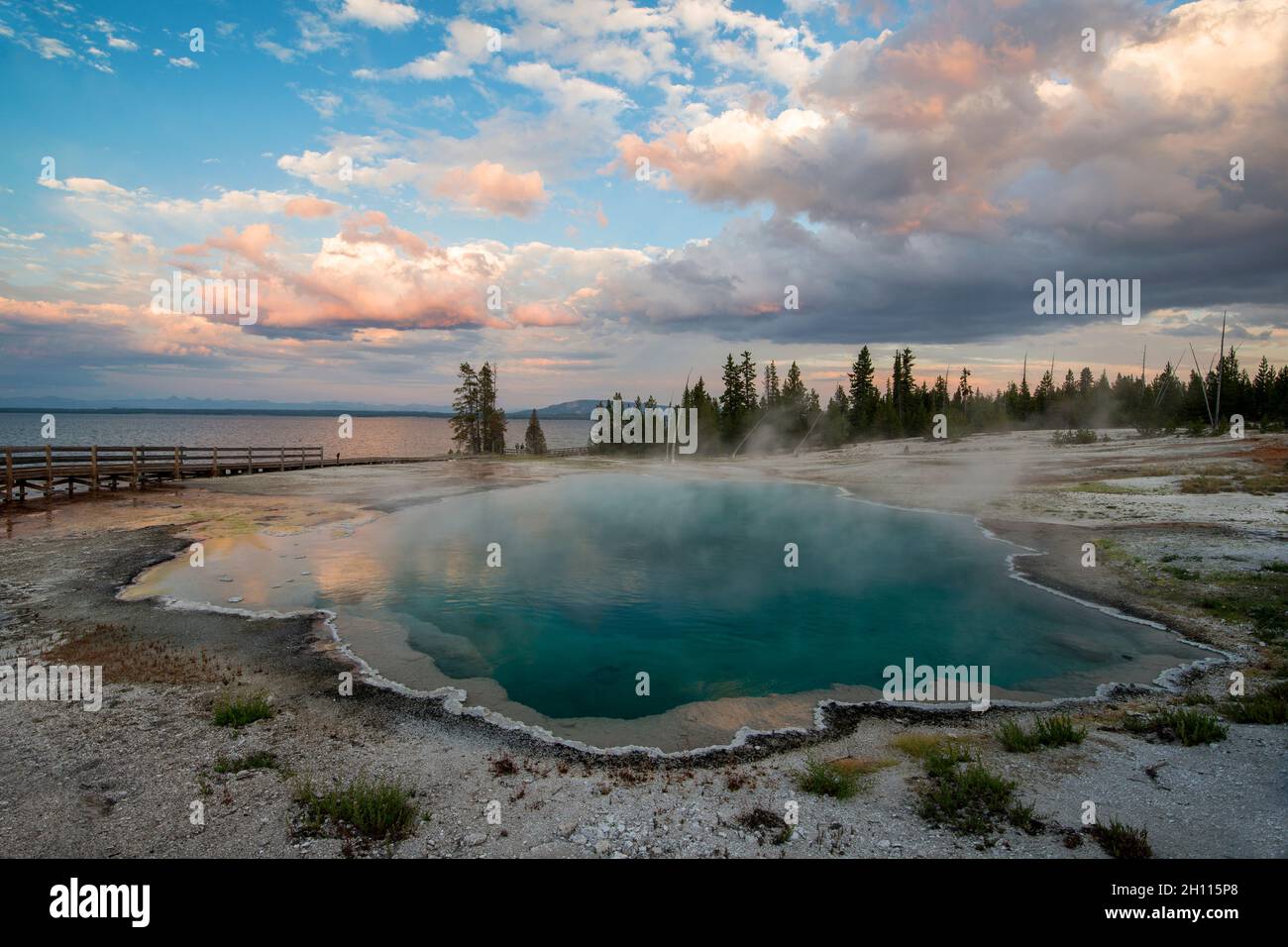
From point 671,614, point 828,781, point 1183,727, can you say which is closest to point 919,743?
point 828,781

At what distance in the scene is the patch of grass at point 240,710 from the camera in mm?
10516

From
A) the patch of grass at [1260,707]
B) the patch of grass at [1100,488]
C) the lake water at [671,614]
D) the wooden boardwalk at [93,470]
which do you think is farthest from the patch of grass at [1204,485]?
the wooden boardwalk at [93,470]

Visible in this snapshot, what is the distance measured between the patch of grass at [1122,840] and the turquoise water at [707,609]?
23.6 ft

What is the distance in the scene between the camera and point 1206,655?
1459 centimetres

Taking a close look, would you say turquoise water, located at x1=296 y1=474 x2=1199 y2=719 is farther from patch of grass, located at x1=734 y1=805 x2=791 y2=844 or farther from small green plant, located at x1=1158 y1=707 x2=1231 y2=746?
patch of grass, located at x1=734 y1=805 x2=791 y2=844

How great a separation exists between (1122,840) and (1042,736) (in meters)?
3.29

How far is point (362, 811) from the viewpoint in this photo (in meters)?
7.71

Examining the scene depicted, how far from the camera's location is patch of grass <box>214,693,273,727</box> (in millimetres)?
10516

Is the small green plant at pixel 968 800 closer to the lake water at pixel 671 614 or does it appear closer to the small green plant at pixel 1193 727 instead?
the small green plant at pixel 1193 727

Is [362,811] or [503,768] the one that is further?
[503,768]

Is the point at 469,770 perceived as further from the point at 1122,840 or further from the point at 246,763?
the point at 1122,840

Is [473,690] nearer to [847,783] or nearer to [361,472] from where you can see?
[847,783]

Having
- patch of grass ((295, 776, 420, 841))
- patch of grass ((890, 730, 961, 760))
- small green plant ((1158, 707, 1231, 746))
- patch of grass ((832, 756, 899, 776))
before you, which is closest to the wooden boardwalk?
patch of grass ((295, 776, 420, 841))

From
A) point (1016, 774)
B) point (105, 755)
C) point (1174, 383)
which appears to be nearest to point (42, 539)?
point (105, 755)
